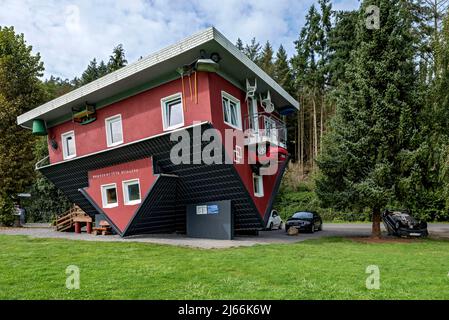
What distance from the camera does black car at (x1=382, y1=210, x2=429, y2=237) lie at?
62.5 ft

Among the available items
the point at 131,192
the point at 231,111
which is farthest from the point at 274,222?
the point at 131,192

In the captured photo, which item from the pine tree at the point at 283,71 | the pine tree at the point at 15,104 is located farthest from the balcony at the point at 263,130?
the pine tree at the point at 283,71

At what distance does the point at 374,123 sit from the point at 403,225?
19.2 feet

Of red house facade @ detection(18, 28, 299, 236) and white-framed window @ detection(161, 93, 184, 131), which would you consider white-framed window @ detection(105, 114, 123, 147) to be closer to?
red house facade @ detection(18, 28, 299, 236)

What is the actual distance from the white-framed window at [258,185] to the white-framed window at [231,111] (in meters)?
3.00

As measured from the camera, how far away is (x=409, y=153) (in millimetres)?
16469

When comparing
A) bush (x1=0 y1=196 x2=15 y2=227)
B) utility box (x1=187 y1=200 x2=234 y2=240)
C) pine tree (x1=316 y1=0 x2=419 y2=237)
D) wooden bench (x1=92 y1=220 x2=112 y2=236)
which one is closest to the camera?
utility box (x1=187 y1=200 x2=234 y2=240)

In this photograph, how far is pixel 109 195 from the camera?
18.7m

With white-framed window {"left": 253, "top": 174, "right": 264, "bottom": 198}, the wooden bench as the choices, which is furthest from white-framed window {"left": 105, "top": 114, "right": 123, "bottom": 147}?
white-framed window {"left": 253, "top": 174, "right": 264, "bottom": 198}

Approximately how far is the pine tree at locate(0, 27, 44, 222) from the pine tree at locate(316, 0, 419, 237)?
20438 millimetres

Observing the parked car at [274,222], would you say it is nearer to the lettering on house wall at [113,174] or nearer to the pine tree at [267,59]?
the lettering on house wall at [113,174]

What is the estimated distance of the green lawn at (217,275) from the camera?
20.4ft

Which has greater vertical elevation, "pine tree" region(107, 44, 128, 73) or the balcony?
"pine tree" region(107, 44, 128, 73)

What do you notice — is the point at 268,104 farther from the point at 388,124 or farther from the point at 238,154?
the point at 388,124
